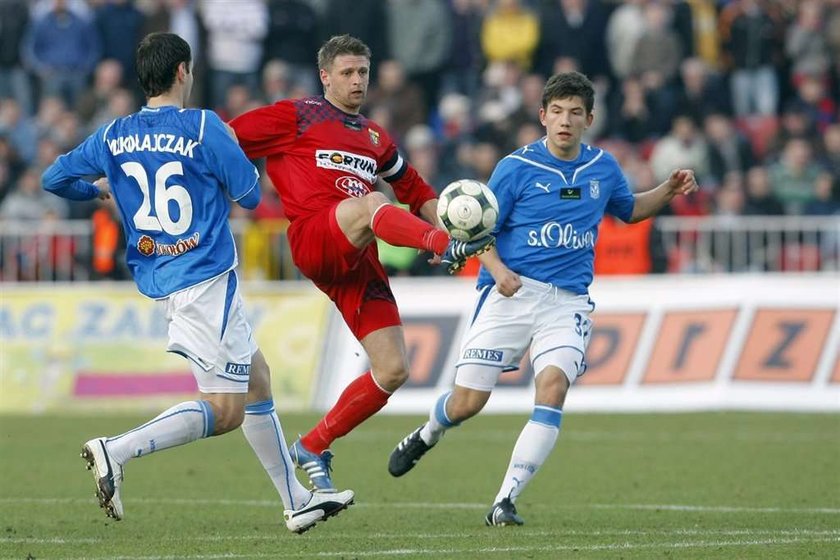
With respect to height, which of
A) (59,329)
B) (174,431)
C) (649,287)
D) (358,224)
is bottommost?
(59,329)

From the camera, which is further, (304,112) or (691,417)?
(691,417)

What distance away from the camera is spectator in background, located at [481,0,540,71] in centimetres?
2375

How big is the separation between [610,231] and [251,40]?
5.86 m

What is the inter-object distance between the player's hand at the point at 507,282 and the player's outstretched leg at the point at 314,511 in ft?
4.66

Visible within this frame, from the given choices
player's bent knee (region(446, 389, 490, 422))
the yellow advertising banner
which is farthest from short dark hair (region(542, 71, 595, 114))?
the yellow advertising banner

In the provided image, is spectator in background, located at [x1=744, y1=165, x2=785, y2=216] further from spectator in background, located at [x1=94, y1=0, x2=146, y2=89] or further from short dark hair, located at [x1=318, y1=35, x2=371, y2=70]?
short dark hair, located at [x1=318, y1=35, x2=371, y2=70]

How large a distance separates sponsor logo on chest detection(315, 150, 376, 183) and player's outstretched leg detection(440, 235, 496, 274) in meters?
1.32

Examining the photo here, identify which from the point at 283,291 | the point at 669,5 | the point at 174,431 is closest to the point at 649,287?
the point at 283,291

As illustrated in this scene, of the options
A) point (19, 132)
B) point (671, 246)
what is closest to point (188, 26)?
point (19, 132)

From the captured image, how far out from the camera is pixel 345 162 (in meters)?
10.4

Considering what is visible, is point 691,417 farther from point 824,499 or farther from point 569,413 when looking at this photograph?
point 824,499

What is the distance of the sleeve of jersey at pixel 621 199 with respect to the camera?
10875mm

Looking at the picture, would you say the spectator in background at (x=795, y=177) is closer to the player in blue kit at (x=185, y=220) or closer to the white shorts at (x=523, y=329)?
the white shorts at (x=523, y=329)

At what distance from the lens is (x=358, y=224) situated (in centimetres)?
991
